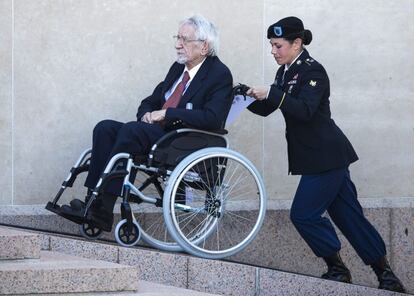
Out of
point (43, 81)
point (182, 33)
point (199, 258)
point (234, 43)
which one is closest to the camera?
point (199, 258)

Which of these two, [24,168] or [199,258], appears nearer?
[199,258]

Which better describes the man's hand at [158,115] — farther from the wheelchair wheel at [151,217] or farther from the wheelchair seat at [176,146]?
the wheelchair wheel at [151,217]

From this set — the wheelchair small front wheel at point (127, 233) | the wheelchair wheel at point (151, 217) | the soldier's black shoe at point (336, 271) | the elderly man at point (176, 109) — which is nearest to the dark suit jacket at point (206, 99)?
the elderly man at point (176, 109)

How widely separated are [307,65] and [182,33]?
0.72m

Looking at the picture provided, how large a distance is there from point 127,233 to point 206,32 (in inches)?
47.9

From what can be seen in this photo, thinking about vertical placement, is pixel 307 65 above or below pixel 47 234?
above

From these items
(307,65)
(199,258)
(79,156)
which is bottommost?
(199,258)

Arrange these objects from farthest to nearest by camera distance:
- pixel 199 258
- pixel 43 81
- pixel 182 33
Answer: pixel 43 81
pixel 182 33
pixel 199 258

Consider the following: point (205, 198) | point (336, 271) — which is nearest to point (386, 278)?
point (336, 271)

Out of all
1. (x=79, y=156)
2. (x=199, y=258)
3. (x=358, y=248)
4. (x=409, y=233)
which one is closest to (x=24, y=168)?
(x=79, y=156)

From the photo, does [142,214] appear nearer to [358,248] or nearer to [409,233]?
[358,248]

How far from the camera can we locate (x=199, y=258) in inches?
253

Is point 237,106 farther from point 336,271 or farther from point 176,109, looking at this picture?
point 336,271

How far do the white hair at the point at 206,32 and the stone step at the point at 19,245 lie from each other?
1.69m
